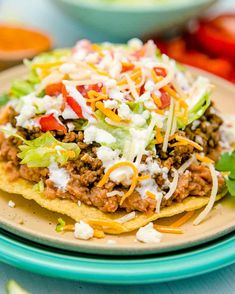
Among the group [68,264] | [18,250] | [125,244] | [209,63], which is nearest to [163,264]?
[125,244]

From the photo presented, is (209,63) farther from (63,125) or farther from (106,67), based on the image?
(63,125)

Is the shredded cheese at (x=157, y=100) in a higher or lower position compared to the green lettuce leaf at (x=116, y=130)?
higher

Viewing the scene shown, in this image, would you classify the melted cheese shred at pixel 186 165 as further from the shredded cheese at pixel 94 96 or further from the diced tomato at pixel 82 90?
the diced tomato at pixel 82 90

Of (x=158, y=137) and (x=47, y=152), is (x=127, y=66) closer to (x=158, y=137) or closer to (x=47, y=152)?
(x=158, y=137)

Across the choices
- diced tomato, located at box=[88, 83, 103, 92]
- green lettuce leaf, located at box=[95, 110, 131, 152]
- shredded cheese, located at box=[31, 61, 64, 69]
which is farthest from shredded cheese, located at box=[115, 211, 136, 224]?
shredded cheese, located at box=[31, 61, 64, 69]

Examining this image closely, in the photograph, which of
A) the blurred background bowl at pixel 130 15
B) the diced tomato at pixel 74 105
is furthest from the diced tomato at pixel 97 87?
the blurred background bowl at pixel 130 15

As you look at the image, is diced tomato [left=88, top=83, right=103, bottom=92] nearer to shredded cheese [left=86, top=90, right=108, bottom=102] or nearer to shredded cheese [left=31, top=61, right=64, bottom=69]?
shredded cheese [left=86, top=90, right=108, bottom=102]
